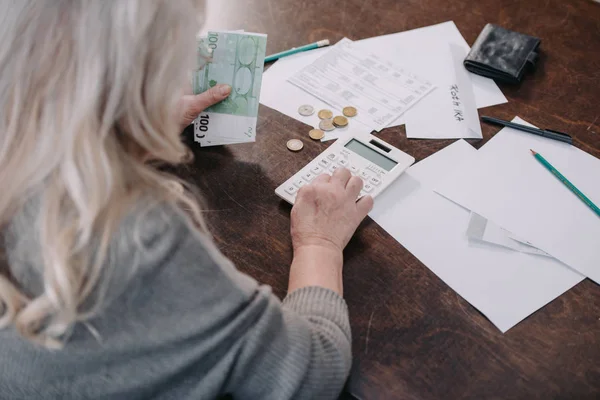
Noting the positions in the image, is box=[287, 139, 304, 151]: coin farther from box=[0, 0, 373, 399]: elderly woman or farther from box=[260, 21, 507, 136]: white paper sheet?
box=[0, 0, 373, 399]: elderly woman

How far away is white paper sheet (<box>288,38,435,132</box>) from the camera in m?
1.18

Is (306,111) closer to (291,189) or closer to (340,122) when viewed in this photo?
(340,122)

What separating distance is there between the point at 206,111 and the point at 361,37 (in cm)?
45

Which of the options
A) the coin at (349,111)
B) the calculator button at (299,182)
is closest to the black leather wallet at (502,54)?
the coin at (349,111)

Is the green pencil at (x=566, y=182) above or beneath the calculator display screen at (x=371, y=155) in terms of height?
above

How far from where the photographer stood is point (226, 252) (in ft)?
3.06

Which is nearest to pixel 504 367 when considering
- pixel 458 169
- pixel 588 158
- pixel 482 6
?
pixel 458 169

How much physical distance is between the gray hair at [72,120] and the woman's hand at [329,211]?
1.19 ft

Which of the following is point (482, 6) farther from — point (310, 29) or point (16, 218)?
point (16, 218)

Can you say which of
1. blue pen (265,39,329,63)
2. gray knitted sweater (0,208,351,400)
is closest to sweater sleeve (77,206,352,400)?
gray knitted sweater (0,208,351,400)

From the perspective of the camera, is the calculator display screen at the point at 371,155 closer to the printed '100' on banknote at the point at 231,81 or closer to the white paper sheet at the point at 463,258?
the white paper sheet at the point at 463,258

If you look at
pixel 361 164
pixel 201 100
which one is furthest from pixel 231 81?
pixel 361 164

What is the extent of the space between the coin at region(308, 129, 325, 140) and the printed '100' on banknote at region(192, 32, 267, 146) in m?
0.11

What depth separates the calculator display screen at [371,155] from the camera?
106 cm
